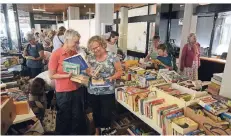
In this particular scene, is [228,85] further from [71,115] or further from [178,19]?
[178,19]

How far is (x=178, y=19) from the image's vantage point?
19.1ft

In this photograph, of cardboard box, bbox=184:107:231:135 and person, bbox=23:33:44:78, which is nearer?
cardboard box, bbox=184:107:231:135

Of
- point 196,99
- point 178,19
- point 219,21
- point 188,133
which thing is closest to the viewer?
point 188,133

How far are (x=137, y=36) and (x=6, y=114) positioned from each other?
304 inches

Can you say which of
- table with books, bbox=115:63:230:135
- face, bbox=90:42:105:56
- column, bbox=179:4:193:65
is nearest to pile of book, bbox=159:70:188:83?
table with books, bbox=115:63:230:135

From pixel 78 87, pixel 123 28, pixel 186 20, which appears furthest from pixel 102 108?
pixel 123 28

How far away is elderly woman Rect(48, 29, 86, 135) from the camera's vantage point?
208 centimetres

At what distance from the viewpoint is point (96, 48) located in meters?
2.10

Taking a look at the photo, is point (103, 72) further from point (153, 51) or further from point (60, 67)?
point (153, 51)

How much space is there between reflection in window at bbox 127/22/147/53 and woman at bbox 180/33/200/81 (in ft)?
13.1

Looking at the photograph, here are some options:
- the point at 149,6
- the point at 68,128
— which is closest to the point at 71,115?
the point at 68,128

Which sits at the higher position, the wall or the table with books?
the wall

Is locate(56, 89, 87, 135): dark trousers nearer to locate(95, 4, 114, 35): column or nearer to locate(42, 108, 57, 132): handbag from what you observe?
locate(42, 108, 57, 132): handbag

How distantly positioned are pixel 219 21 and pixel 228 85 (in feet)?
18.5
